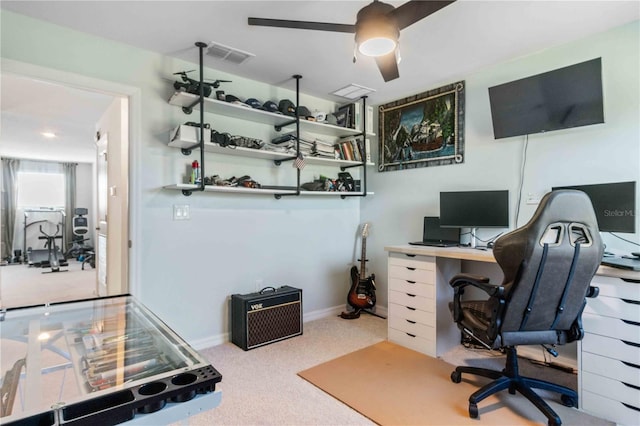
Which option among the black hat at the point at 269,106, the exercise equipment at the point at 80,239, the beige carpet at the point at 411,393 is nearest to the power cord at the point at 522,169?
the beige carpet at the point at 411,393

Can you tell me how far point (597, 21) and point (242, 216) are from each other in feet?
9.82

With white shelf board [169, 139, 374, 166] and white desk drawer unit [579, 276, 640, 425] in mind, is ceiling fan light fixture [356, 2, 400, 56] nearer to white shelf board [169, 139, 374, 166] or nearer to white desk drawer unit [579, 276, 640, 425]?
white shelf board [169, 139, 374, 166]

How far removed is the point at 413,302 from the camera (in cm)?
283

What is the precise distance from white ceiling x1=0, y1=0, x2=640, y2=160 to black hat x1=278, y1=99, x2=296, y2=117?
9.6 inches

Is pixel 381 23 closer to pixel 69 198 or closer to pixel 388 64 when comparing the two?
pixel 388 64

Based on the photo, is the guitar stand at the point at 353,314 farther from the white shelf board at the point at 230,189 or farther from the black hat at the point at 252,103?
the black hat at the point at 252,103

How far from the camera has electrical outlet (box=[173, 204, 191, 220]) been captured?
2.78m

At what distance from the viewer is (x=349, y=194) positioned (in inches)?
146

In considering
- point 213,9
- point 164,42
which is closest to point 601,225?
point 213,9

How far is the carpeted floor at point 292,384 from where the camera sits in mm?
1895

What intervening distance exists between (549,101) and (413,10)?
1.53 meters

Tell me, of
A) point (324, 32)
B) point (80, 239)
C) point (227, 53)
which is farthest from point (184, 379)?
point (80, 239)

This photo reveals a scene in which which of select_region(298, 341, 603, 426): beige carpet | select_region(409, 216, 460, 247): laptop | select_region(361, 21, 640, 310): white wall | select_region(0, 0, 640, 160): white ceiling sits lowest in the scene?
select_region(298, 341, 603, 426): beige carpet

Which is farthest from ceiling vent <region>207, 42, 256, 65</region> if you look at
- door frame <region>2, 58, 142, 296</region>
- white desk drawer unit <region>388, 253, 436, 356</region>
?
white desk drawer unit <region>388, 253, 436, 356</region>
